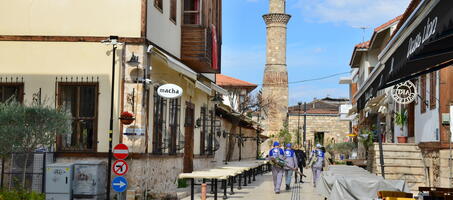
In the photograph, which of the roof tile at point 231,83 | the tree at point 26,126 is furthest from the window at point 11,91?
the roof tile at point 231,83

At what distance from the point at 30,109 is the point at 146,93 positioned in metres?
4.13

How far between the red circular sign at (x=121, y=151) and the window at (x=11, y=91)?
10.4ft

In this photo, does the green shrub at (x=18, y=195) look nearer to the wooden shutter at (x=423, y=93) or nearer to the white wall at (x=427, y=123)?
the white wall at (x=427, y=123)

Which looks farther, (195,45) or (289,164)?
(289,164)

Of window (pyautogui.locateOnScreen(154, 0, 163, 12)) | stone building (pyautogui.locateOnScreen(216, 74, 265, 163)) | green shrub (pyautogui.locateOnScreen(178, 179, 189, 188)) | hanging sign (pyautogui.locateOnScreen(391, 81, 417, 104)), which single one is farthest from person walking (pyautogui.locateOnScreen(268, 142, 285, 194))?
window (pyautogui.locateOnScreen(154, 0, 163, 12))

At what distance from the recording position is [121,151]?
14844 mm

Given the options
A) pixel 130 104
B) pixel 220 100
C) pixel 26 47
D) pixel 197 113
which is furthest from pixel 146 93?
pixel 220 100

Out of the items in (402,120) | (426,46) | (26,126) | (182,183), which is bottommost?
(182,183)

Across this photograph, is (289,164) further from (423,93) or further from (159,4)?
(159,4)

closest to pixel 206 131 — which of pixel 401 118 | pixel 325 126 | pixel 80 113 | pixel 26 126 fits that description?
pixel 401 118

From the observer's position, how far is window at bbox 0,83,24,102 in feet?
→ 54.2

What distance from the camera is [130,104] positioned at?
52.9 feet

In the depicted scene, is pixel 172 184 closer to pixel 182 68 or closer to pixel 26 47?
pixel 182 68

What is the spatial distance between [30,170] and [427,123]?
10.7 meters
